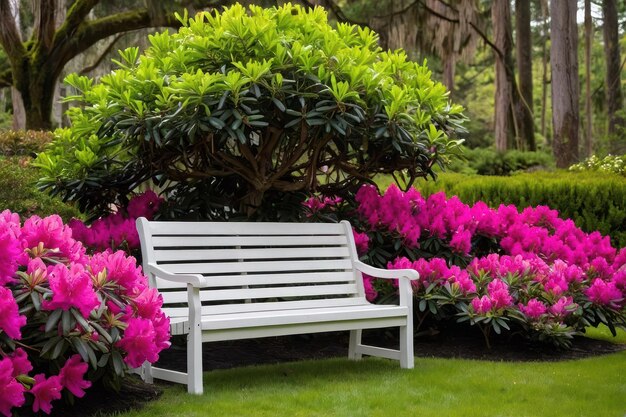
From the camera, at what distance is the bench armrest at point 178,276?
442cm

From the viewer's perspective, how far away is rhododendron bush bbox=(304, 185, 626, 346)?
597 centimetres

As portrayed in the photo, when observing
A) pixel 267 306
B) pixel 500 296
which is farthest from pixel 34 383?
pixel 500 296

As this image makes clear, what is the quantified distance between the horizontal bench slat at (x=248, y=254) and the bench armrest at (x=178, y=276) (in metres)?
0.17

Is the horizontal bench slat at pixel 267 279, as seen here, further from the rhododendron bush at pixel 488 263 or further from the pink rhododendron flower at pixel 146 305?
the pink rhododendron flower at pixel 146 305

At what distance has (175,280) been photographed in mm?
4590

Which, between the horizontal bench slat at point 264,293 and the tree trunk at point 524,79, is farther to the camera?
the tree trunk at point 524,79

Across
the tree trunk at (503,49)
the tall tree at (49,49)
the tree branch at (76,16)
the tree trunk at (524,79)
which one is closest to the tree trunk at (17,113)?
the tall tree at (49,49)

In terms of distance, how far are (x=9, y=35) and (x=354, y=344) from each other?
413 inches

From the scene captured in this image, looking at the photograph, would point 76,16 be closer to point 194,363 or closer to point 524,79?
point 194,363

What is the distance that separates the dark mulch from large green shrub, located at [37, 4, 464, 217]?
3.41ft

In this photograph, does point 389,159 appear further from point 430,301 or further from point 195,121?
point 195,121

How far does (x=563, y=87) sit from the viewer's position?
15633mm

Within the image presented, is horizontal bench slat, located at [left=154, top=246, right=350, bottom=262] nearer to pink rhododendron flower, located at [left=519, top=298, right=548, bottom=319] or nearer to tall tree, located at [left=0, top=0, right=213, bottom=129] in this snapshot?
pink rhododendron flower, located at [left=519, top=298, right=548, bottom=319]

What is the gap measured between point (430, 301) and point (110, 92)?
8.62ft
